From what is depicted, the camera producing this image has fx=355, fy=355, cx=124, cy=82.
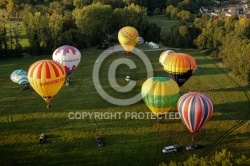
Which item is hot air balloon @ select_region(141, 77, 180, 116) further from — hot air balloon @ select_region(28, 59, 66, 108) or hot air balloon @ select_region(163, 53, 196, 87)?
hot air balloon @ select_region(28, 59, 66, 108)

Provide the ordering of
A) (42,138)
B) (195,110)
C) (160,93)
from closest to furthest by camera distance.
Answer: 1. (195,110)
2. (42,138)
3. (160,93)

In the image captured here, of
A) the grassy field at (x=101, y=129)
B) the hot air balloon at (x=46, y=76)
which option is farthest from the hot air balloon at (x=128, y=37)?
the hot air balloon at (x=46, y=76)

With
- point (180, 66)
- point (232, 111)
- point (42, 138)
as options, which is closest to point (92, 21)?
point (180, 66)

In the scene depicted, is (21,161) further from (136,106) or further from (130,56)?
(130,56)

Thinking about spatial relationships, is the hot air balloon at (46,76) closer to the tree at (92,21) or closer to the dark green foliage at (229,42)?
the dark green foliage at (229,42)

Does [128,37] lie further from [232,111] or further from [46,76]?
[46,76]

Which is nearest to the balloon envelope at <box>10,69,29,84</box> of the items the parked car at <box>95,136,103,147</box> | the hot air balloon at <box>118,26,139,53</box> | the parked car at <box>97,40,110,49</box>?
the parked car at <box>95,136,103,147</box>

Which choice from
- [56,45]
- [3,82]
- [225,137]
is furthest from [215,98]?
[56,45]
